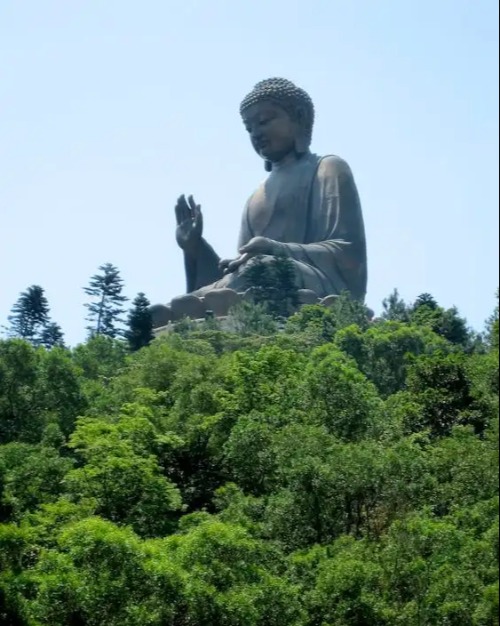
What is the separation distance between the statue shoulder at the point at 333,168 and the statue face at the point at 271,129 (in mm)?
1014

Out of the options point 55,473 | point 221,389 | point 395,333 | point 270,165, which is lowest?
point 55,473

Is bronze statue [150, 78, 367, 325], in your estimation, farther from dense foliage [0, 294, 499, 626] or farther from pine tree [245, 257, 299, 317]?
dense foliage [0, 294, 499, 626]

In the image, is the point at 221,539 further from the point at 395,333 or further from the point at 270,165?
the point at 270,165

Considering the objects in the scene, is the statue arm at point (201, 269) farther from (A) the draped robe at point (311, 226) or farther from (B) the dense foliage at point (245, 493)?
(B) the dense foliage at point (245, 493)

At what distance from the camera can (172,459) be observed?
79.5ft

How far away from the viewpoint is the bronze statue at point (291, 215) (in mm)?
43000

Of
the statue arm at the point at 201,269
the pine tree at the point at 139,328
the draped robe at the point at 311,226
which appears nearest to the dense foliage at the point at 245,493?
the pine tree at the point at 139,328

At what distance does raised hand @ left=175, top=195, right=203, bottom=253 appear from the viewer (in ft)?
141

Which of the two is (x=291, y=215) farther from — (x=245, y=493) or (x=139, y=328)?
(x=245, y=493)

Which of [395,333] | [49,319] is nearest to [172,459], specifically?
[395,333]

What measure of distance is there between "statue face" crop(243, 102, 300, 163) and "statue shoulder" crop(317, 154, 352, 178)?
1.01 m

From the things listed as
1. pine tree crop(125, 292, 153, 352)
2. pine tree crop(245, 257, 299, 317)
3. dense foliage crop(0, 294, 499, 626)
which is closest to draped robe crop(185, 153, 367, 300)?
pine tree crop(245, 257, 299, 317)

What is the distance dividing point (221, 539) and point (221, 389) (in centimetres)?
694

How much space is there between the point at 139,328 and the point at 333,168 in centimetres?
1013
